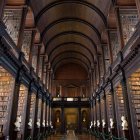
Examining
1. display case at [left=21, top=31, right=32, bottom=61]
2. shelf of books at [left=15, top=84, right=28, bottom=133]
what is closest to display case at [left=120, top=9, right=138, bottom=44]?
display case at [left=21, top=31, right=32, bottom=61]

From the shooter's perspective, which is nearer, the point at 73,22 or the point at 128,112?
the point at 128,112

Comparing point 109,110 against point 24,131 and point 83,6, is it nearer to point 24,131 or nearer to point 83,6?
point 24,131

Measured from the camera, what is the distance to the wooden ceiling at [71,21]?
11.5 metres

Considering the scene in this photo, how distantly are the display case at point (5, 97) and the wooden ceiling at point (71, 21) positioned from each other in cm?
406

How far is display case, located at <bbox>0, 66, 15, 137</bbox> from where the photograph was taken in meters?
7.44

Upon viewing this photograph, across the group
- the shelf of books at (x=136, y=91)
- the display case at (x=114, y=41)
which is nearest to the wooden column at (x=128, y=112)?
the shelf of books at (x=136, y=91)

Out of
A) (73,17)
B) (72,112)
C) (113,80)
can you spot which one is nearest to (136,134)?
(113,80)

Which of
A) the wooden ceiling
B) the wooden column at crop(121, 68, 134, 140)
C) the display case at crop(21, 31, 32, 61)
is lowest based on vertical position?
the wooden column at crop(121, 68, 134, 140)

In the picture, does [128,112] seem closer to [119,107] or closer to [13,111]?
[119,107]

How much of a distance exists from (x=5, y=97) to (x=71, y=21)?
30.0ft

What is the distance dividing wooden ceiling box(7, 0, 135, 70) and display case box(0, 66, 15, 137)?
4.06m

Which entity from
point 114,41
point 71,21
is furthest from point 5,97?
point 71,21

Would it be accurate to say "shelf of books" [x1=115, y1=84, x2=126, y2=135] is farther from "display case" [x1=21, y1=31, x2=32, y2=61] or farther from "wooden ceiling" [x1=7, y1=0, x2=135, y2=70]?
"display case" [x1=21, y1=31, x2=32, y2=61]

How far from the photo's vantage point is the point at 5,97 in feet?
28.2
